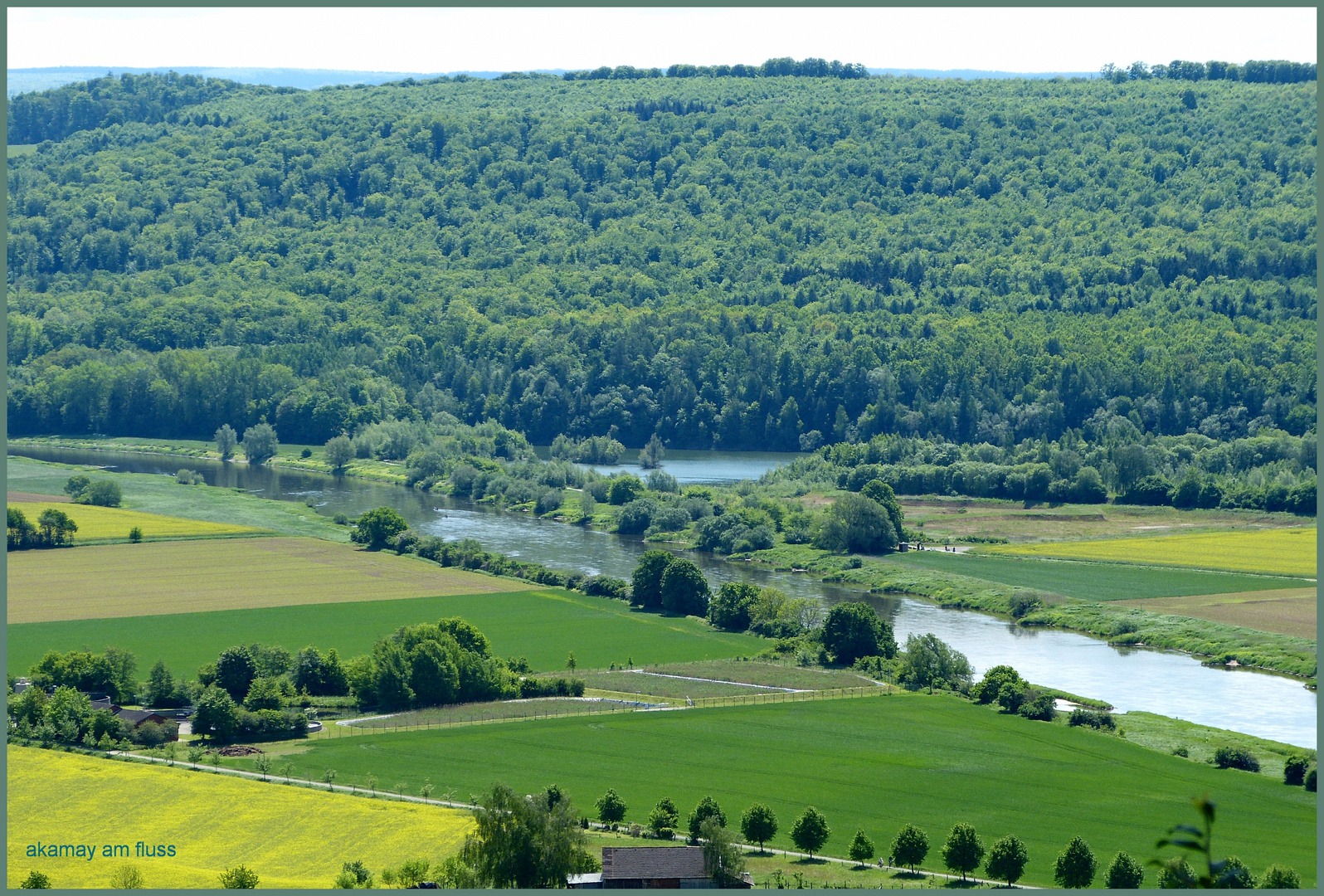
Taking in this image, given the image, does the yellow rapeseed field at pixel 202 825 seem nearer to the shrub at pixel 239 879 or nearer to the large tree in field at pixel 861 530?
the shrub at pixel 239 879

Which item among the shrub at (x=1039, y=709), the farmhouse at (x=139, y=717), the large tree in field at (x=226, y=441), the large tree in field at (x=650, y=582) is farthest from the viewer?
the large tree in field at (x=226, y=441)

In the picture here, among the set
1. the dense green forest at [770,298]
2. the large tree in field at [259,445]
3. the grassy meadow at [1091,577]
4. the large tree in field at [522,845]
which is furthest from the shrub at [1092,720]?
the large tree in field at [259,445]

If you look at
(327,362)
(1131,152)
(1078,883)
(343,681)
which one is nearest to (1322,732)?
(1078,883)

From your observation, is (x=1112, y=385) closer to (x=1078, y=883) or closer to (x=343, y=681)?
(x=343, y=681)

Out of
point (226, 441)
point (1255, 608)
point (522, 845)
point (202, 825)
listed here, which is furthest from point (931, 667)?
point (226, 441)

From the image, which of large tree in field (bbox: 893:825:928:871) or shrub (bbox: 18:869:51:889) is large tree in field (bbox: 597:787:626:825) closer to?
large tree in field (bbox: 893:825:928:871)

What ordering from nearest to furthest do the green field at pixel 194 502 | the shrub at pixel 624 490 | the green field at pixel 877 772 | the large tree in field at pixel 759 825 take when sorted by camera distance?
the large tree in field at pixel 759 825 < the green field at pixel 877 772 < the green field at pixel 194 502 < the shrub at pixel 624 490

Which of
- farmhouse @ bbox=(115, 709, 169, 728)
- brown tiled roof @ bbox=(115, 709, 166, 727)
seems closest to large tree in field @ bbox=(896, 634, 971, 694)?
farmhouse @ bbox=(115, 709, 169, 728)
